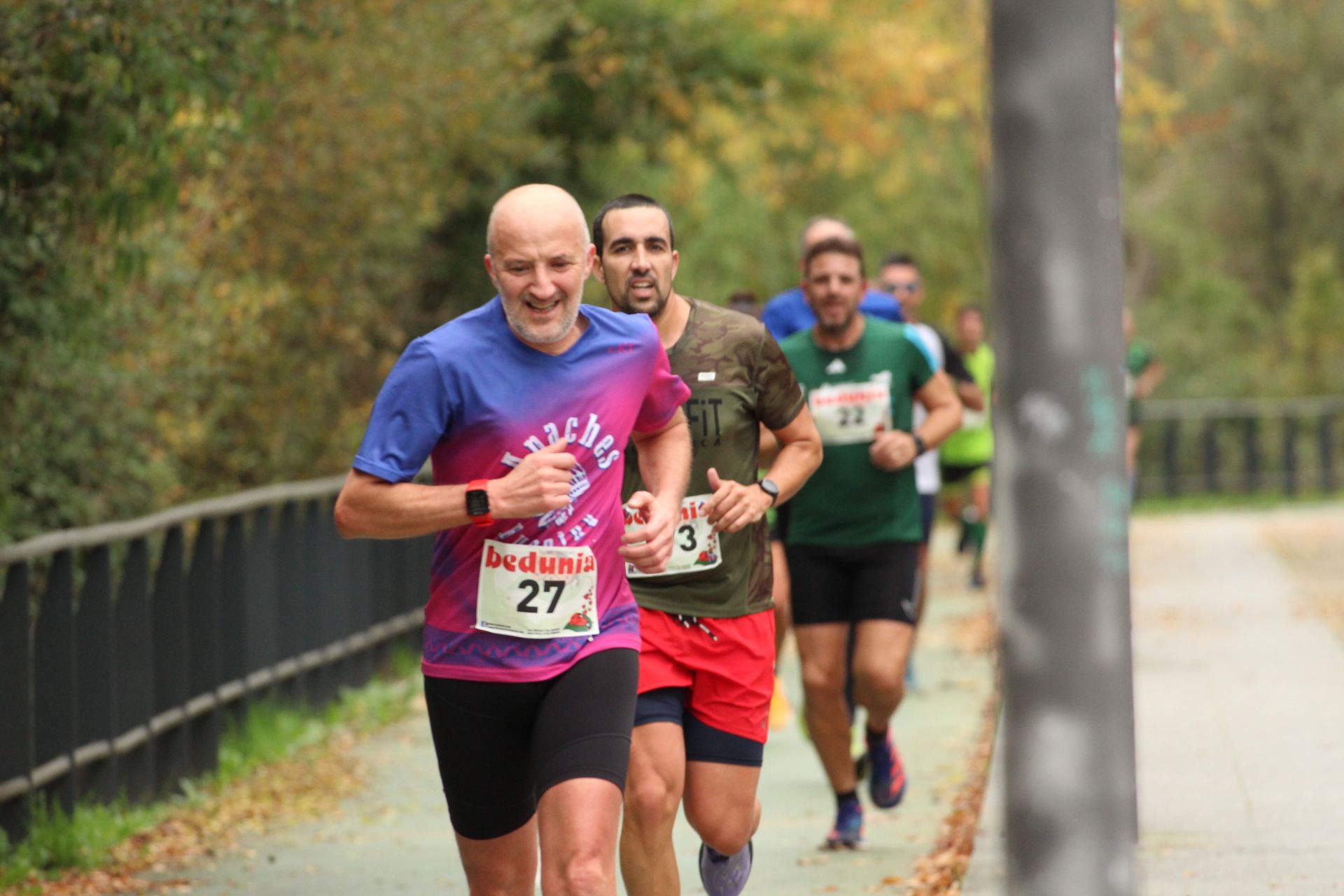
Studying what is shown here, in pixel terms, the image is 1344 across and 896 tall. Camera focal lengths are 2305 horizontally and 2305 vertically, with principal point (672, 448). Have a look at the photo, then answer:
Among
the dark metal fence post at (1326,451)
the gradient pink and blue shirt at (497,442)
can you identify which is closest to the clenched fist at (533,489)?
the gradient pink and blue shirt at (497,442)

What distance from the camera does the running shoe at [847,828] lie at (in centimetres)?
822

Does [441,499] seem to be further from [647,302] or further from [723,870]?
[723,870]

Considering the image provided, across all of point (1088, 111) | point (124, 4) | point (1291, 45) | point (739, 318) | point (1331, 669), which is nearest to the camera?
point (1088, 111)

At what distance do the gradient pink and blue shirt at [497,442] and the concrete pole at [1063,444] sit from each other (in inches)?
82.1

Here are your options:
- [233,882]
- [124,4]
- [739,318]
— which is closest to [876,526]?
[739,318]

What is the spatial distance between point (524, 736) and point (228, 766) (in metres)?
Result: 5.28

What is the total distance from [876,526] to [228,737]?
3650mm

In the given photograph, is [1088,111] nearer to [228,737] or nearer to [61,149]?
[61,149]

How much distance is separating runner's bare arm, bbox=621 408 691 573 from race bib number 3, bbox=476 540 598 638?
0.57 ft

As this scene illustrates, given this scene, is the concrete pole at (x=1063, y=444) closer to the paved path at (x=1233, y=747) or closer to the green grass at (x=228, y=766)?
the paved path at (x=1233, y=747)

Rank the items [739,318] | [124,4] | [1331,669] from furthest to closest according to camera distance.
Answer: [1331,669] → [124,4] → [739,318]

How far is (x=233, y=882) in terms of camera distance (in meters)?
7.95

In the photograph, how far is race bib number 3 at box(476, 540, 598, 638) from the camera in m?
4.95

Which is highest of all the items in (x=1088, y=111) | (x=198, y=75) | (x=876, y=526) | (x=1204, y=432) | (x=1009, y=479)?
(x=198, y=75)
